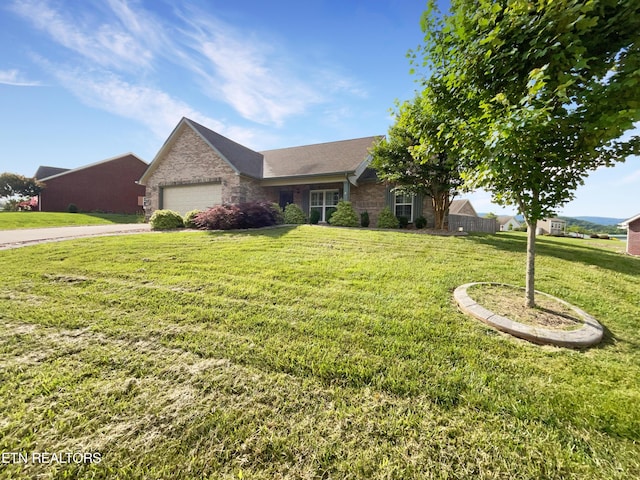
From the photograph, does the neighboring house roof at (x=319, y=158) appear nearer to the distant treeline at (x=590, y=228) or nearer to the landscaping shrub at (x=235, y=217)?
the landscaping shrub at (x=235, y=217)

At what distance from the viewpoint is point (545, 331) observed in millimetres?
2680

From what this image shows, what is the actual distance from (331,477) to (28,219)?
22.0 metres

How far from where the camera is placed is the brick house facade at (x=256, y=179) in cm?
1240

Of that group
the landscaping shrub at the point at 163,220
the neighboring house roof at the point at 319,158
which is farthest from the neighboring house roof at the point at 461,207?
the landscaping shrub at the point at 163,220

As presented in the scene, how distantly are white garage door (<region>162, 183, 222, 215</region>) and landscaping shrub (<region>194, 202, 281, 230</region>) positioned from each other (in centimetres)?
303

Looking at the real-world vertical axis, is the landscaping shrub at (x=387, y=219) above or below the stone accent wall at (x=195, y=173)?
below

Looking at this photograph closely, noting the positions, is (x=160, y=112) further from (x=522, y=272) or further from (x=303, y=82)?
(x=522, y=272)

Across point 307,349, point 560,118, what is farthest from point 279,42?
point 307,349

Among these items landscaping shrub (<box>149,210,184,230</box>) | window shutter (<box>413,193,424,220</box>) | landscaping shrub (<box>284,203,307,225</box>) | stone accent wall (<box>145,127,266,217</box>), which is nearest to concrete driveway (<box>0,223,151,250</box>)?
landscaping shrub (<box>149,210,184,230</box>)

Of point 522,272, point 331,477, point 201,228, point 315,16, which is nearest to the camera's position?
point 331,477

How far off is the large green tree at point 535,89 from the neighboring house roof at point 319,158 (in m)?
8.69

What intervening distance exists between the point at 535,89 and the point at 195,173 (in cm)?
1435

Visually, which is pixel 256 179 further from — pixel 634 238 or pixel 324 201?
pixel 634 238

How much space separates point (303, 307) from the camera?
319 cm
